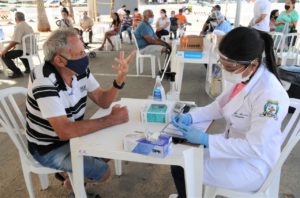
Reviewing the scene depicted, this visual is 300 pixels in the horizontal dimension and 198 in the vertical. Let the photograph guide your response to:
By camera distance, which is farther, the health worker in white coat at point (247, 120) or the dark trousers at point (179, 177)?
the dark trousers at point (179, 177)

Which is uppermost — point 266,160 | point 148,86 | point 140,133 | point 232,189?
point 140,133

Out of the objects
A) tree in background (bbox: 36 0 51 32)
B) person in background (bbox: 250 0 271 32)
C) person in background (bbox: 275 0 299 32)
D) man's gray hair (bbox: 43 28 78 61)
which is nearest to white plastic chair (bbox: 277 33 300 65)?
person in background (bbox: 250 0 271 32)

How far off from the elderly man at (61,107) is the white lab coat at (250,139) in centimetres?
59

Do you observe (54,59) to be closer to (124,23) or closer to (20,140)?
(20,140)

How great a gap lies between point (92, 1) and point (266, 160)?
15.1 meters

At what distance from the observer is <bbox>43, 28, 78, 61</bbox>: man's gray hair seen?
1.62 meters

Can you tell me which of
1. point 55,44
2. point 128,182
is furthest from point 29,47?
point 55,44

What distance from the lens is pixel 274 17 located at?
280 inches

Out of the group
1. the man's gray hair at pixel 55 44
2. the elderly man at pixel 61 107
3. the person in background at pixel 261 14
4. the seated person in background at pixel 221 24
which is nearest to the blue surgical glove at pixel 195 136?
the elderly man at pixel 61 107

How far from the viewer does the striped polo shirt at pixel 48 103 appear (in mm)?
1549

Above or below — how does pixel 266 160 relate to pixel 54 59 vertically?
below

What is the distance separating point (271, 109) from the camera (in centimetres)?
130

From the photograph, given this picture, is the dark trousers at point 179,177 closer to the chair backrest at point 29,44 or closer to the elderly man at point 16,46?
the chair backrest at point 29,44

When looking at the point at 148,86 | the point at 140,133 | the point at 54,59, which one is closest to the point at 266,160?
the point at 140,133
